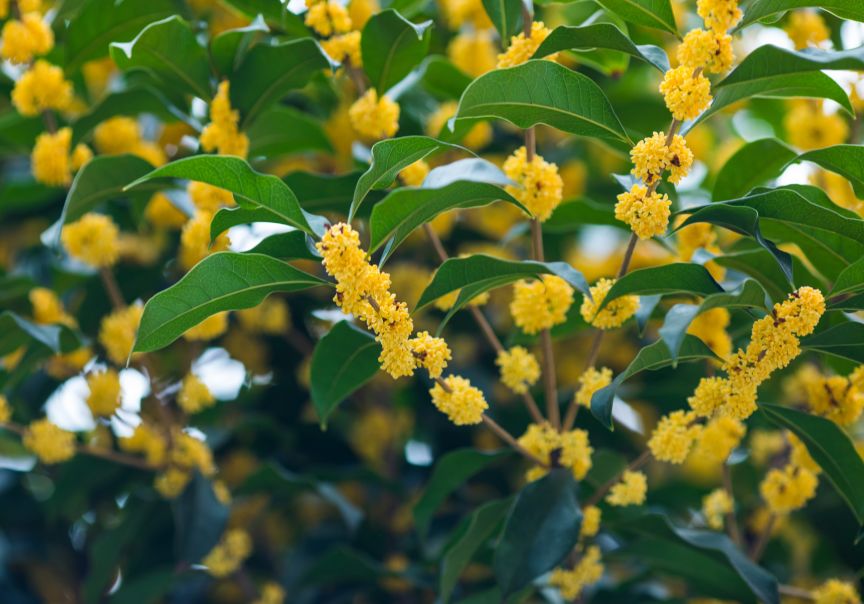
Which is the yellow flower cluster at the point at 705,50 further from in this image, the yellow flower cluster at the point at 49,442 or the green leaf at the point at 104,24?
the yellow flower cluster at the point at 49,442

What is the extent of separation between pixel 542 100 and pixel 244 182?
350 mm

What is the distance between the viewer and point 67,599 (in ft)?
6.70

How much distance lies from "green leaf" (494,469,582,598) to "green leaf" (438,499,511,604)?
94 millimetres

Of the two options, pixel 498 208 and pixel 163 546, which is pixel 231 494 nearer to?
pixel 163 546

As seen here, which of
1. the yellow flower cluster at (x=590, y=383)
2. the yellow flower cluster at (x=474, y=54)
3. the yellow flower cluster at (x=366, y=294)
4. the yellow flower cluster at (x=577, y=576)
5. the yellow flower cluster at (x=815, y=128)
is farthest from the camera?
the yellow flower cluster at (x=474, y=54)

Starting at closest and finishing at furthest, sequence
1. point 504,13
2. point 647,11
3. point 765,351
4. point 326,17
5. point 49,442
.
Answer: point 765,351
point 647,11
point 504,13
point 326,17
point 49,442

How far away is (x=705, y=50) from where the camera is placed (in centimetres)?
103

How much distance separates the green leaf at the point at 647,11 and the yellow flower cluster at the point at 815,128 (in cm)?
64

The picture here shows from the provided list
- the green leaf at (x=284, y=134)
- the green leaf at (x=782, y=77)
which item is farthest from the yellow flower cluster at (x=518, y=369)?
the green leaf at (x=284, y=134)

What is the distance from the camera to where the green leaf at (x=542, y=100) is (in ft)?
3.38

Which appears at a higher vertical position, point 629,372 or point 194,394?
point 629,372

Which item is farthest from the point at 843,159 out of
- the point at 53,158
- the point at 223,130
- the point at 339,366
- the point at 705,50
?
the point at 53,158

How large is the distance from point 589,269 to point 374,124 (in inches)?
34.1

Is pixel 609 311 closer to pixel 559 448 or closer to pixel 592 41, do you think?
pixel 559 448
